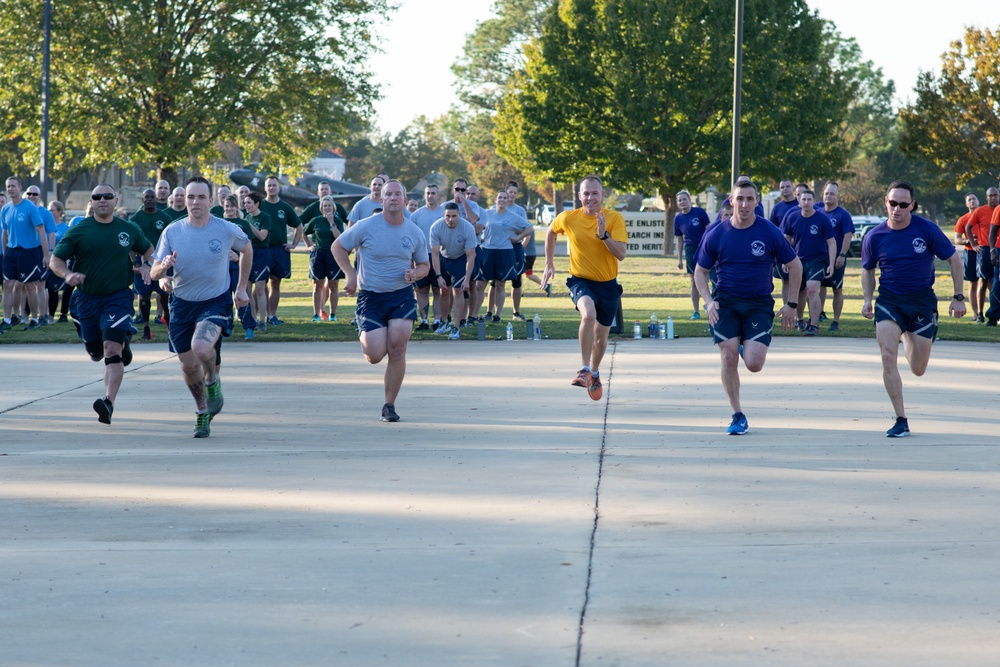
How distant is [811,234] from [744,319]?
8.10 meters

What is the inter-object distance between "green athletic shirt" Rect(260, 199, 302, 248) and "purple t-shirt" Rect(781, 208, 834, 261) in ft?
22.7

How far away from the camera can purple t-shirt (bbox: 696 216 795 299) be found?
32.3ft

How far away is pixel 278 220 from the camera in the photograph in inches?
742

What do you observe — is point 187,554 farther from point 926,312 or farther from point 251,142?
point 251,142

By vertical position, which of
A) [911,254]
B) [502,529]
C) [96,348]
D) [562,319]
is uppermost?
[911,254]

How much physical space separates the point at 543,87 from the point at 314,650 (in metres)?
43.2

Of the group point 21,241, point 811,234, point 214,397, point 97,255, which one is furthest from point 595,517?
point 21,241

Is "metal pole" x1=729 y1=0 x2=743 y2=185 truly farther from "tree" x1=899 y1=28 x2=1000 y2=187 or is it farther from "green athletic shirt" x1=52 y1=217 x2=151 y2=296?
"tree" x1=899 y1=28 x2=1000 y2=187

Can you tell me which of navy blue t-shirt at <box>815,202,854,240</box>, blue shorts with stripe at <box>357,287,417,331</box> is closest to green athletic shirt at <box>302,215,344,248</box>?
navy blue t-shirt at <box>815,202,854,240</box>

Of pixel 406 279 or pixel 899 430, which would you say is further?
pixel 406 279

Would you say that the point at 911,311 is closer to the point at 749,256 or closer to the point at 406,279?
the point at 749,256

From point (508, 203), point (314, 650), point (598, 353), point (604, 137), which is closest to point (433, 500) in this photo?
point (314, 650)

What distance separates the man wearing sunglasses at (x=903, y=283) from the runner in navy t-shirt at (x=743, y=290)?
0.71 meters

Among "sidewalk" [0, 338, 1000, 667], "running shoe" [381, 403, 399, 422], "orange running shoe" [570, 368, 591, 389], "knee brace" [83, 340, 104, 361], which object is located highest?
"knee brace" [83, 340, 104, 361]
